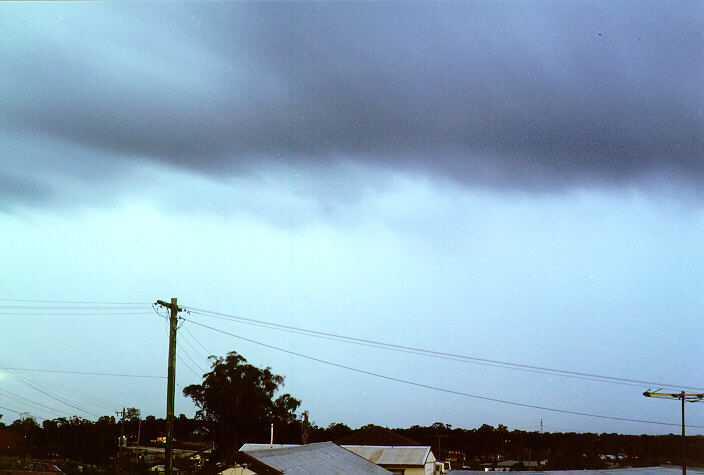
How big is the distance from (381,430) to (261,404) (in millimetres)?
16196

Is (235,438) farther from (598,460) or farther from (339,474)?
(598,460)

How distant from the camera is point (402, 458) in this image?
185ft

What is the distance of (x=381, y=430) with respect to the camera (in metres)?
74.5

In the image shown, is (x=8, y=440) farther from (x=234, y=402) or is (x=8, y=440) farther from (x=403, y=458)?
(x=403, y=458)

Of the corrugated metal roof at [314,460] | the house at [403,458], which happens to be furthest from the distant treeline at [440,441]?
the corrugated metal roof at [314,460]

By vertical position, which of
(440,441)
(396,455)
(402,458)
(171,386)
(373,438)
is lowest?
(440,441)

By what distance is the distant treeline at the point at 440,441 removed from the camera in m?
77.6

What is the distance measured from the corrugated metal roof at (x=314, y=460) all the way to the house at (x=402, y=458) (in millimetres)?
15452

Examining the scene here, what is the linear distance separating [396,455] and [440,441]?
7280cm

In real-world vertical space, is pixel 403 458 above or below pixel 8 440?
above

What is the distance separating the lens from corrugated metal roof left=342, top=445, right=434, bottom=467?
55.3m

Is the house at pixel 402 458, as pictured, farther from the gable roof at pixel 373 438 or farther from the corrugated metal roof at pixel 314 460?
the corrugated metal roof at pixel 314 460

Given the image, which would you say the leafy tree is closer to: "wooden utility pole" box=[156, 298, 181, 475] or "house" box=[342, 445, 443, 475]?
"house" box=[342, 445, 443, 475]

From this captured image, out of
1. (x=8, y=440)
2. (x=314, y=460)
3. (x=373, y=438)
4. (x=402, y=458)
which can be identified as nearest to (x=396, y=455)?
(x=402, y=458)
